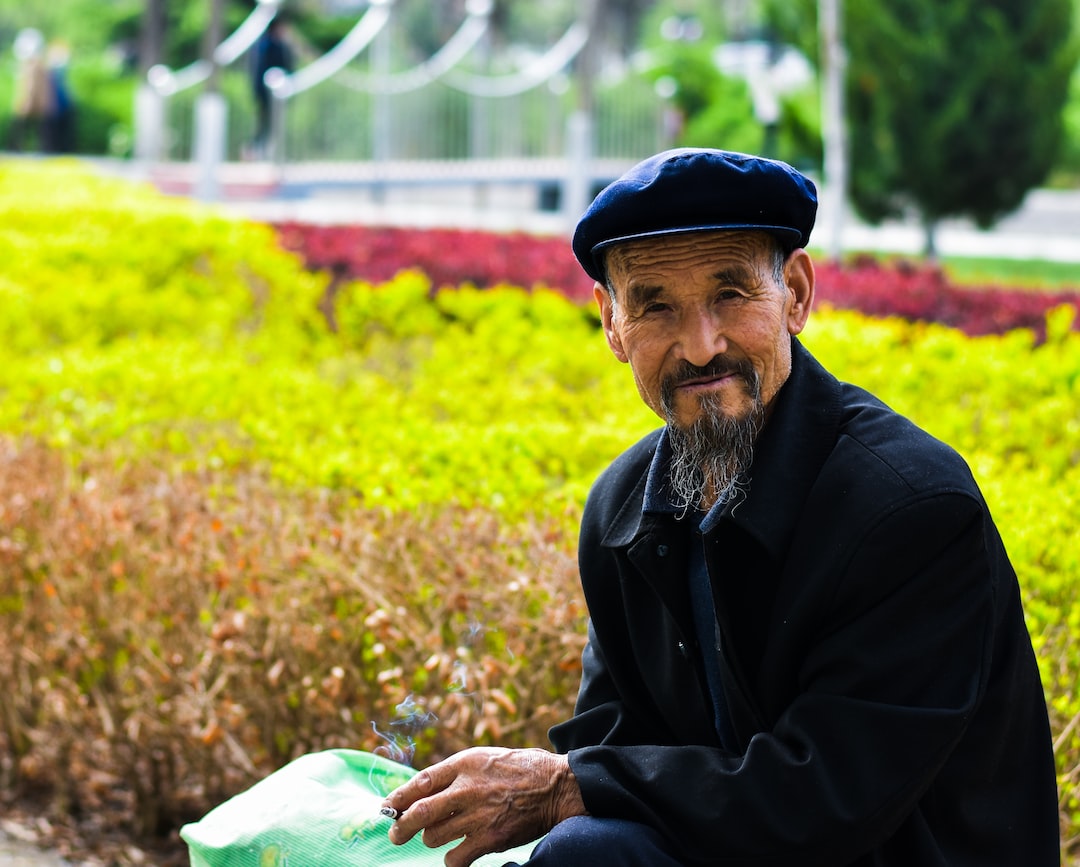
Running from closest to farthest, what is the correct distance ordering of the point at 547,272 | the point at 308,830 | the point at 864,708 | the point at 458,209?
the point at 864,708, the point at 308,830, the point at 547,272, the point at 458,209

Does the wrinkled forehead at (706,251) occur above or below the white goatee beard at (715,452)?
above

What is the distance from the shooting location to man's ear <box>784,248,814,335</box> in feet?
7.31

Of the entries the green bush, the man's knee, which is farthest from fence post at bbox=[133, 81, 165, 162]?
the man's knee

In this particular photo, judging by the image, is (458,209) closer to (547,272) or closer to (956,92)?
(956,92)

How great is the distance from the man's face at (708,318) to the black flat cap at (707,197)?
35 millimetres

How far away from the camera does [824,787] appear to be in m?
1.93

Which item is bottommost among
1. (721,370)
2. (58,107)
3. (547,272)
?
(721,370)

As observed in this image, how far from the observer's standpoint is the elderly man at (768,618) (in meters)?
1.95

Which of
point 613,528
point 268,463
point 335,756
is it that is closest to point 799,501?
point 613,528

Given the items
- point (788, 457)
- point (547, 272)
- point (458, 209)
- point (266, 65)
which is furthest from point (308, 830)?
point (458, 209)

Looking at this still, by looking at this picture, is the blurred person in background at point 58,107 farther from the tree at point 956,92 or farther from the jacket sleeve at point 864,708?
the jacket sleeve at point 864,708

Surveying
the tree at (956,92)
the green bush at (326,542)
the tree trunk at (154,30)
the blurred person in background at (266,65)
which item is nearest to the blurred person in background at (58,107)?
the tree trunk at (154,30)

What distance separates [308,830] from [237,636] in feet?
4.29

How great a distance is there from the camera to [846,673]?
197 cm
